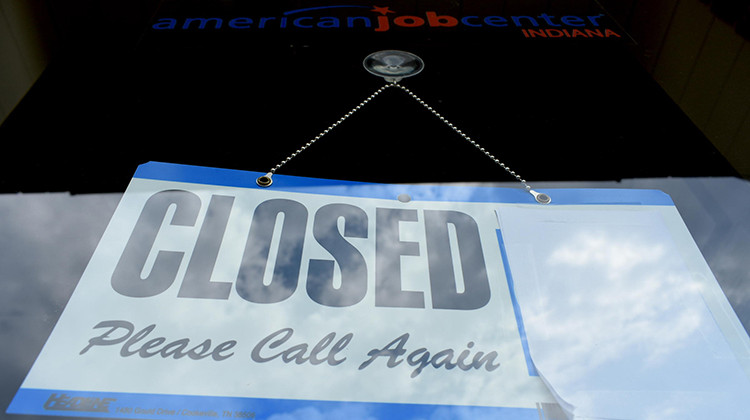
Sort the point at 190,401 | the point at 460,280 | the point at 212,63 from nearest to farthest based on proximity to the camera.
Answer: the point at 190,401 < the point at 460,280 < the point at 212,63

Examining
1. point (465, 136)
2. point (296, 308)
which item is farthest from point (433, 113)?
point (296, 308)

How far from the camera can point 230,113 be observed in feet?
2.72

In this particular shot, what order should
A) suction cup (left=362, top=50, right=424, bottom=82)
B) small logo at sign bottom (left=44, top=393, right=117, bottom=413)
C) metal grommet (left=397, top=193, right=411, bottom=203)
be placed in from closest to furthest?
small logo at sign bottom (left=44, top=393, right=117, bottom=413), metal grommet (left=397, top=193, right=411, bottom=203), suction cup (left=362, top=50, right=424, bottom=82)

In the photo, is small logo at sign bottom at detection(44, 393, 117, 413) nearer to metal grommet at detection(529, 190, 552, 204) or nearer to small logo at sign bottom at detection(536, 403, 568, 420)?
small logo at sign bottom at detection(536, 403, 568, 420)

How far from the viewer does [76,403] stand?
479 millimetres

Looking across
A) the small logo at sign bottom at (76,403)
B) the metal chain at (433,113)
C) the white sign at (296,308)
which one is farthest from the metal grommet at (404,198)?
the small logo at sign bottom at (76,403)

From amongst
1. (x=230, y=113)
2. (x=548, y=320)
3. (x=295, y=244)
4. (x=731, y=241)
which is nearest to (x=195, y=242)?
(x=295, y=244)

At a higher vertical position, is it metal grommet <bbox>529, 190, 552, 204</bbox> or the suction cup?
the suction cup

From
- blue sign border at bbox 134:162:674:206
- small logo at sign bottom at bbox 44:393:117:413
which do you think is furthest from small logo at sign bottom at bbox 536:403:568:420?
small logo at sign bottom at bbox 44:393:117:413

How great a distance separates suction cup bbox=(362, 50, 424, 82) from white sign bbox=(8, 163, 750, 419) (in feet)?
0.99

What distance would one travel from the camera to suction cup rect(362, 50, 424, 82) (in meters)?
0.93

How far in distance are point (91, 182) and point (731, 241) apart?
0.86 m

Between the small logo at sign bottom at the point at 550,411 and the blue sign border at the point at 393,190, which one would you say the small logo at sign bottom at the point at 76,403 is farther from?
the small logo at sign bottom at the point at 550,411

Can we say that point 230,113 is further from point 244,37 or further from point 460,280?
point 460,280
